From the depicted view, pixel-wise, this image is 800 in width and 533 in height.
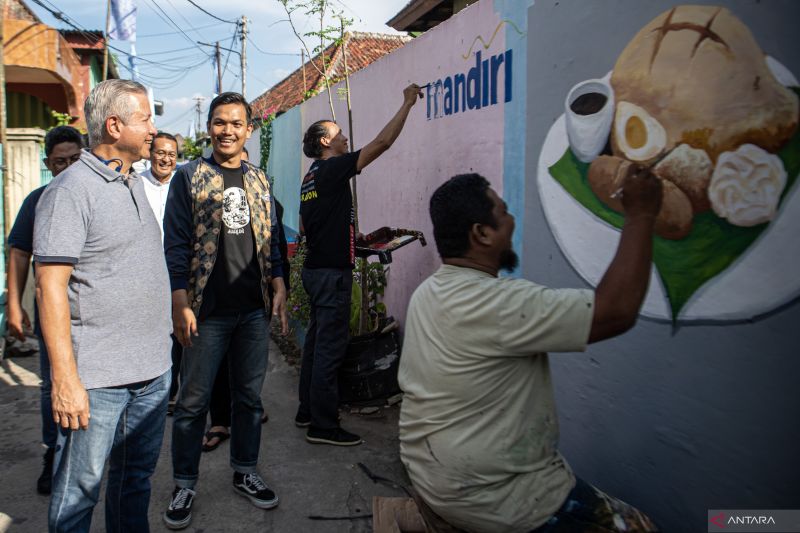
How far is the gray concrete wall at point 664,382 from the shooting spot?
1.87 metres

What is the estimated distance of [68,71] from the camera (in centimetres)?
1188

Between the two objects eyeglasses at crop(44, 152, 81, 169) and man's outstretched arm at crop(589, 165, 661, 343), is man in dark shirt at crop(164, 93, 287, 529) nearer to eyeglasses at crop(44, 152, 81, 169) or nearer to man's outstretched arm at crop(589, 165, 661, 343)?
eyeglasses at crop(44, 152, 81, 169)

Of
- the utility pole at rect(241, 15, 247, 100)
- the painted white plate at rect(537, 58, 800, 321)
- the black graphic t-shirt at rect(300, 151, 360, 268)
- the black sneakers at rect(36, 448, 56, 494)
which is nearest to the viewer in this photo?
the painted white plate at rect(537, 58, 800, 321)

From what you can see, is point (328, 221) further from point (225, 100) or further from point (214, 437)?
point (214, 437)

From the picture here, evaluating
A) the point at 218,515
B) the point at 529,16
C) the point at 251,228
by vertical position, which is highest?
the point at 529,16

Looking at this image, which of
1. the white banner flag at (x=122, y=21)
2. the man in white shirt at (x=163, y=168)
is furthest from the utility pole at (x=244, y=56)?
the man in white shirt at (x=163, y=168)

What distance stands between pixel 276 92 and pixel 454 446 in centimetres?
2264

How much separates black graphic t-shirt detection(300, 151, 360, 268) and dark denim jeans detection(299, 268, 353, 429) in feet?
0.28

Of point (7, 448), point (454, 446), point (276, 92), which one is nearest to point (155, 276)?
point (454, 446)

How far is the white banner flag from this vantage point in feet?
43.9

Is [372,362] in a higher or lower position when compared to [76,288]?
lower

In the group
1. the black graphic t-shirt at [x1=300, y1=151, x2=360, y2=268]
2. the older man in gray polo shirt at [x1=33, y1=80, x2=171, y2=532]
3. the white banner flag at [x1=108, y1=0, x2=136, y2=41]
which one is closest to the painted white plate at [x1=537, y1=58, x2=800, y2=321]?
the black graphic t-shirt at [x1=300, y1=151, x2=360, y2=268]

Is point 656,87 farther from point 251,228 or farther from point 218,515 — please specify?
point 218,515

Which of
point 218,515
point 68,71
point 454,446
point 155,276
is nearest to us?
point 454,446
